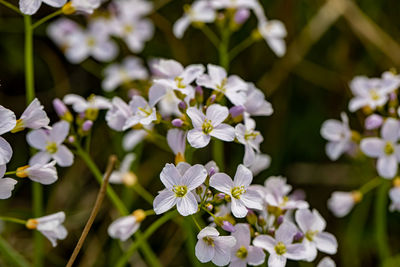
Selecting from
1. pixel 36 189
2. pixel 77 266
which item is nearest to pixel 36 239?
pixel 36 189

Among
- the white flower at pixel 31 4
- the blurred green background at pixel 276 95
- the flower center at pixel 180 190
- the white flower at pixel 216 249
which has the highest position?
the white flower at pixel 31 4

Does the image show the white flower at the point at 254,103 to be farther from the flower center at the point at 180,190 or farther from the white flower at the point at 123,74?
the white flower at the point at 123,74

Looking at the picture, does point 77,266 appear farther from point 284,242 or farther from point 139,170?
point 284,242

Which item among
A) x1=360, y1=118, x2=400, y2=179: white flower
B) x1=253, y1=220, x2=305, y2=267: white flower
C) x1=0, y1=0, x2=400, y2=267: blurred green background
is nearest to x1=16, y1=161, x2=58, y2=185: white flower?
x1=253, y1=220, x2=305, y2=267: white flower

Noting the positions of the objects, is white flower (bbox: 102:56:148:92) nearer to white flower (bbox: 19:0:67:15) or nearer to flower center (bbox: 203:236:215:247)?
white flower (bbox: 19:0:67:15)

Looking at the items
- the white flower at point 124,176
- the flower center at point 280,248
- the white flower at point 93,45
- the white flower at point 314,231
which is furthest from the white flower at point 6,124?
the white flower at point 93,45

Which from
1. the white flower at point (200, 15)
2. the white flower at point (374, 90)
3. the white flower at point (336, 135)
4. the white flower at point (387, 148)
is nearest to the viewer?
the white flower at point (387, 148)
